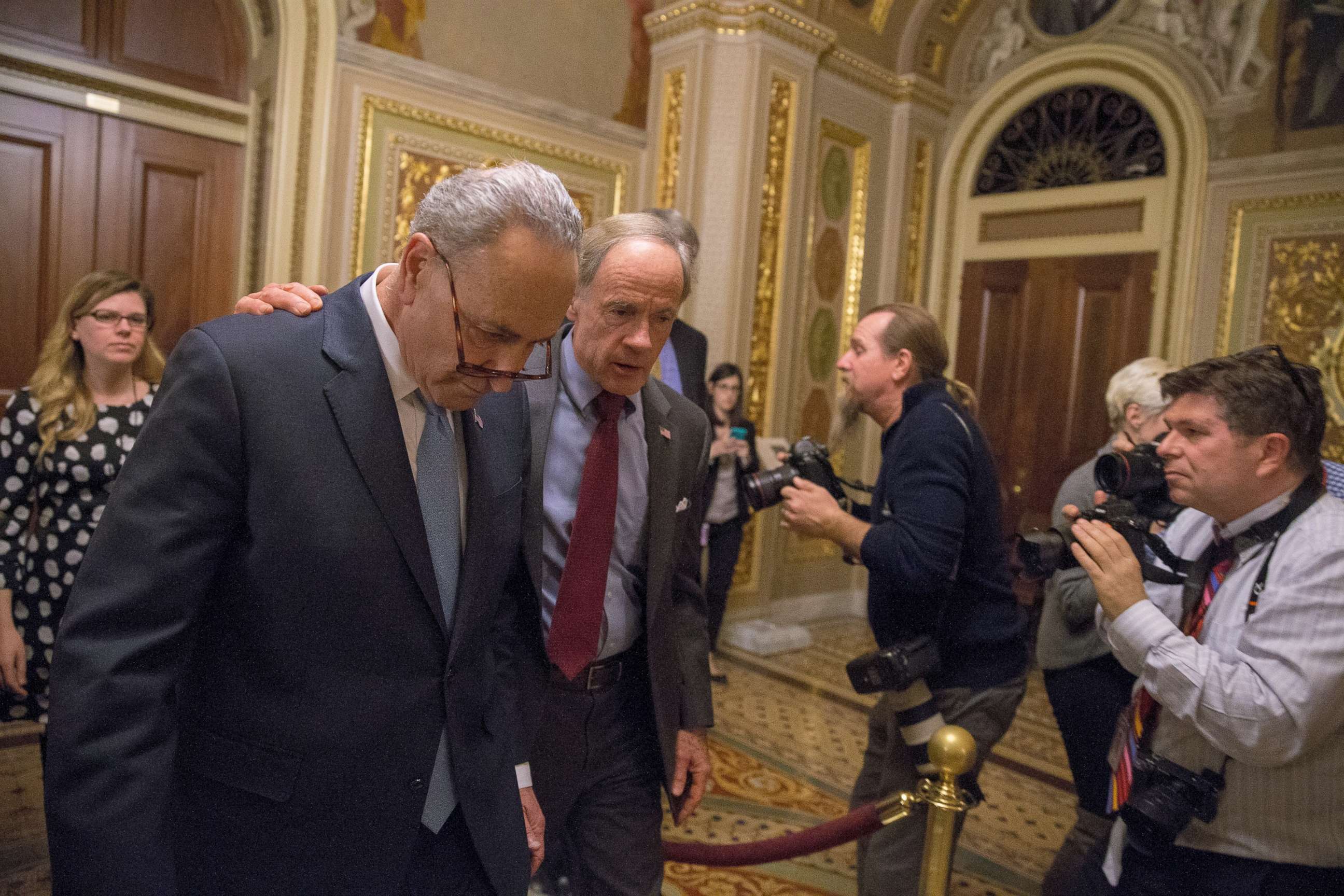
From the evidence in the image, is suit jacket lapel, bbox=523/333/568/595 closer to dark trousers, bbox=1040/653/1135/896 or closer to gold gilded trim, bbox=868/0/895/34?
dark trousers, bbox=1040/653/1135/896

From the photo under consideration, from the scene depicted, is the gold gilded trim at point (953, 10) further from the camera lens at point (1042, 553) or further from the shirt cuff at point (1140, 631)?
the shirt cuff at point (1140, 631)

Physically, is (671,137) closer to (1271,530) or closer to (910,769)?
(910,769)

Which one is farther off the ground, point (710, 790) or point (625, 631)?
point (625, 631)

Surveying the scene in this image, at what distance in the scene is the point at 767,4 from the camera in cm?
564

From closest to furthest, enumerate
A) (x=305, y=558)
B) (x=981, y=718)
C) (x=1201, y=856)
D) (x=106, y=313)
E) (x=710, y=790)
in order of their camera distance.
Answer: (x=305, y=558) → (x=1201, y=856) → (x=981, y=718) → (x=106, y=313) → (x=710, y=790)

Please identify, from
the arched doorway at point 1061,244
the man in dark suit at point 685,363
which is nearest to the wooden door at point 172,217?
the man in dark suit at point 685,363

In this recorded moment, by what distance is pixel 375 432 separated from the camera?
1.24 m

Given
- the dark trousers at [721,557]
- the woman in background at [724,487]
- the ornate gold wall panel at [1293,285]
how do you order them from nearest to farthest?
the woman in background at [724,487] < the dark trousers at [721,557] < the ornate gold wall panel at [1293,285]

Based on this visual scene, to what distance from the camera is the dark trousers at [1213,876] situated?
171 centimetres

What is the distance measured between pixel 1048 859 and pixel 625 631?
7.47ft

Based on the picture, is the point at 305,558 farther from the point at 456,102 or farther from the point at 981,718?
the point at 456,102

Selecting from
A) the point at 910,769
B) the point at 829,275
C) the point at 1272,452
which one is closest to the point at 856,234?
the point at 829,275

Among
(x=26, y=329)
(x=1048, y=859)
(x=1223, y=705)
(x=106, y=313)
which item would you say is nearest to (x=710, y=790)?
(x=1048, y=859)

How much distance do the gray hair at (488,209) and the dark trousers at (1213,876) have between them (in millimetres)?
1689
